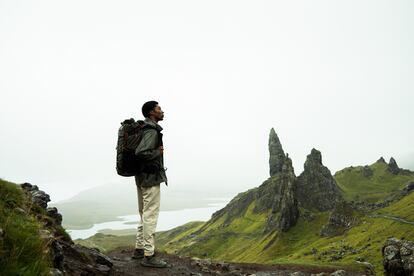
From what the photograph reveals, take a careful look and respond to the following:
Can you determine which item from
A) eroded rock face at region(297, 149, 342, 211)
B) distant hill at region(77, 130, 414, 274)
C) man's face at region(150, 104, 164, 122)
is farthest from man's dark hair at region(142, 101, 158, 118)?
eroded rock face at region(297, 149, 342, 211)

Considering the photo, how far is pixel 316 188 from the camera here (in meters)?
163

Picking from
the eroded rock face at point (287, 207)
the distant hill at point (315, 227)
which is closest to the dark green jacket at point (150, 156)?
the distant hill at point (315, 227)

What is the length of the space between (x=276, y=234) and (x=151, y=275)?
13084cm

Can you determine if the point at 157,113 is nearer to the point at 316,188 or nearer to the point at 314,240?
the point at 314,240

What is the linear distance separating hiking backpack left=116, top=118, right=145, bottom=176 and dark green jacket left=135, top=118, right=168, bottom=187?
0.30 meters

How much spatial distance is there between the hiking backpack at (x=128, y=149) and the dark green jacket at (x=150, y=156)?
30 cm

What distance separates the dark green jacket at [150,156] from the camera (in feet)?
39.8

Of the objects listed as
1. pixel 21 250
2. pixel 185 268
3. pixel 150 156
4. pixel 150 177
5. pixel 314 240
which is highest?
pixel 150 156

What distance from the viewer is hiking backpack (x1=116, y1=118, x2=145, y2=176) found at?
1256cm

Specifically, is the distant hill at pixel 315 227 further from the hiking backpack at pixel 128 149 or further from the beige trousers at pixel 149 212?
the hiking backpack at pixel 128 149

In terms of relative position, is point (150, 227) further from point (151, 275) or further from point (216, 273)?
point (216, 273)

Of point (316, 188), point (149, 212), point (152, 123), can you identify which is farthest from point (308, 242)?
point (152, 123)

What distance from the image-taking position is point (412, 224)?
83188 millimetres

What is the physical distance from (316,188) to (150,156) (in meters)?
163
